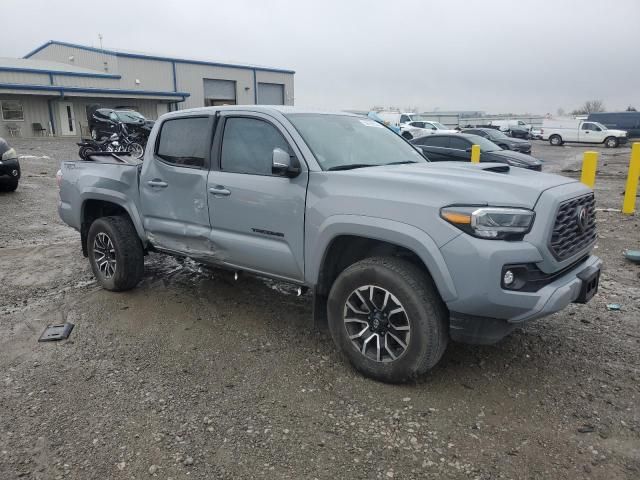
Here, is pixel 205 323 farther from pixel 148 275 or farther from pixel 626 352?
pixel 626 352

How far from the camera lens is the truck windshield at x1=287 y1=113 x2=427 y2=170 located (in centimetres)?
394

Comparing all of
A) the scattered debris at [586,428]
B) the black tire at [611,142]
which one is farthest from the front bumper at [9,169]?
the black tire at [611,142]

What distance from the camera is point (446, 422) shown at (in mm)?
3053

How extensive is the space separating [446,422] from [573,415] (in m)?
0.79

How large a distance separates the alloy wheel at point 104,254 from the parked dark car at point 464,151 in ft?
33.1

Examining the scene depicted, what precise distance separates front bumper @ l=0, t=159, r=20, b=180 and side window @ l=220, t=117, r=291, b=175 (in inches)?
348

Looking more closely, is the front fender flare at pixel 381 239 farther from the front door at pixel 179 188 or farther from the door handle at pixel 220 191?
the front door at pixel 179 188

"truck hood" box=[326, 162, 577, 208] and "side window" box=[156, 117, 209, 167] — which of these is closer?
"truck hood" box=[326, 162, 577, 208]

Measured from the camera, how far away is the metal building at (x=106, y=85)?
30047 mm

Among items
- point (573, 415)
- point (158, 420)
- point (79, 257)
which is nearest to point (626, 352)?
point (573, 415)

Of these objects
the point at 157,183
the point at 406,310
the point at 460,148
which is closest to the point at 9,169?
the point at 157,183

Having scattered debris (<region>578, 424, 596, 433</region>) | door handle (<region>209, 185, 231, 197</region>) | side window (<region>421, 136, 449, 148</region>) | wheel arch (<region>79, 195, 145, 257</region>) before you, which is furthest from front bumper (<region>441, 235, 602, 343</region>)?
side window (<region>421, 136, 449, 148</region>)

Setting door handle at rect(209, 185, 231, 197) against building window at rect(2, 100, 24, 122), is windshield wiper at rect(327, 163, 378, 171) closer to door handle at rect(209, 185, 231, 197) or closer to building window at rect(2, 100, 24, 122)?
door handle at rect(209, 185, 231, 197)

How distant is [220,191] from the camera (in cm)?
419
